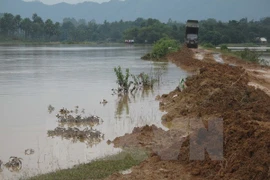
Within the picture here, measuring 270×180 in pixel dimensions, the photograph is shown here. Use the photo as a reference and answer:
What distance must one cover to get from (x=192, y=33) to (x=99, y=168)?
38695mm

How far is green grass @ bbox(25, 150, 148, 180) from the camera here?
708cm

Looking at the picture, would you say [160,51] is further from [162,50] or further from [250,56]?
[250,56]

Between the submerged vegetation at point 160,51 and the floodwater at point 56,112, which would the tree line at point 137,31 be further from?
the floodwater at point 56,112

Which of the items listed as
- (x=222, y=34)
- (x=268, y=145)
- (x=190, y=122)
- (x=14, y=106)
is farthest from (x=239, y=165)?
(x=222, y=34)

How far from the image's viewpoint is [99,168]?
295 inches

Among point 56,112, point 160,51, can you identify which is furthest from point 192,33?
point 56,112

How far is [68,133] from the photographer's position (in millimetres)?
10883

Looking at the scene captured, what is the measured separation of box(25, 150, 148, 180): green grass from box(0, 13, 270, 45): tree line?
216 ft

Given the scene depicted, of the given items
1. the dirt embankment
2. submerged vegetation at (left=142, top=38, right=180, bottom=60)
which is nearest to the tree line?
submerged vegetation at (left=142, top=38, right=180, bottom=60)

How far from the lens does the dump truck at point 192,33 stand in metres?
44.0

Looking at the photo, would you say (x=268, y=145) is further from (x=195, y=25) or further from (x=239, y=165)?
(x=195, y=25)

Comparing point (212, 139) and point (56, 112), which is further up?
point (212, 139)

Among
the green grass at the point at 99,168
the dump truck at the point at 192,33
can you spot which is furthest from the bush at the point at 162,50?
the green grass at the point at 99,168

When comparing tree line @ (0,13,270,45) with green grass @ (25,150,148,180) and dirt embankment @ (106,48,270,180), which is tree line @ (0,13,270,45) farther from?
green grass @ (25,150,148,180)
